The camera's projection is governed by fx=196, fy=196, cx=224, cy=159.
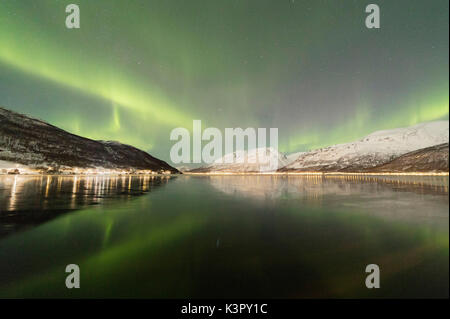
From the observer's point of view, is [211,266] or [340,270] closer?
[340,270]

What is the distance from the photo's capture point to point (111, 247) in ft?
39.2

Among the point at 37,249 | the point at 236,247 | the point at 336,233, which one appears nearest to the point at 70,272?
the point at 37,249

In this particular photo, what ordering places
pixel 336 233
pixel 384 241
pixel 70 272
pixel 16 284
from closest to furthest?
pixel 16 284
pixel 70 272
pixel 384 241
pixel 336 233

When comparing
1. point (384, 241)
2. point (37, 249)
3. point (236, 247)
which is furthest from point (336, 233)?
point (37, 249)

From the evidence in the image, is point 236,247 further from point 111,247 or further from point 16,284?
point 16,284
